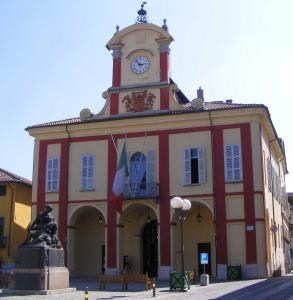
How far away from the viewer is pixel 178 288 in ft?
67.8

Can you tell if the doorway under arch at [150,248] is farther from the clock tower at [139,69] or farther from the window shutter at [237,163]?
the clock tower at [139,69]

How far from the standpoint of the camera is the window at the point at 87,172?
31.9m

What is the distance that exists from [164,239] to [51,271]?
11.9 m

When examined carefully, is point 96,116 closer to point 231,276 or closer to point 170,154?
point 170,154

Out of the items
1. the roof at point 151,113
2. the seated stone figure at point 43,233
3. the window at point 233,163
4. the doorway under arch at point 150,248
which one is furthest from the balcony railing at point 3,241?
the seated stone figure at point 43,233

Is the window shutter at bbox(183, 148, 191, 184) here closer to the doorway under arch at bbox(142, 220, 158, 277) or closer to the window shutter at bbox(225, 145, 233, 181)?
the window shutter at bbox(225, 145, 233, 181)

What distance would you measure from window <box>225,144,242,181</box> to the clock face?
7.53m

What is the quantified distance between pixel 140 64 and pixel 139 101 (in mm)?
2510

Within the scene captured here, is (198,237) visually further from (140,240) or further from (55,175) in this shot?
(55,175)

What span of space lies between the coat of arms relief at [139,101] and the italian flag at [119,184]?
409 centimetres

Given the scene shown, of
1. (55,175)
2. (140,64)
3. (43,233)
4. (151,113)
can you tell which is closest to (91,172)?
(55,175)

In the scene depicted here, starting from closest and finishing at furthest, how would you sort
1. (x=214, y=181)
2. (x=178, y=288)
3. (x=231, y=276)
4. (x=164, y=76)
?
(x=178, y=288) < (x=231, y=276) < (x=214, y=181) < (x=164, y=76)

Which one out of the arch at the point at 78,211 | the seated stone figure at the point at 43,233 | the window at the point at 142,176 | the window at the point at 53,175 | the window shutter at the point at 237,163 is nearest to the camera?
the seated stone figure at the point at 43,233

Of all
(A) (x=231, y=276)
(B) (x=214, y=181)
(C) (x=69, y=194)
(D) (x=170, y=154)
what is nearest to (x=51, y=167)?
(C) (x=69, y=194)
